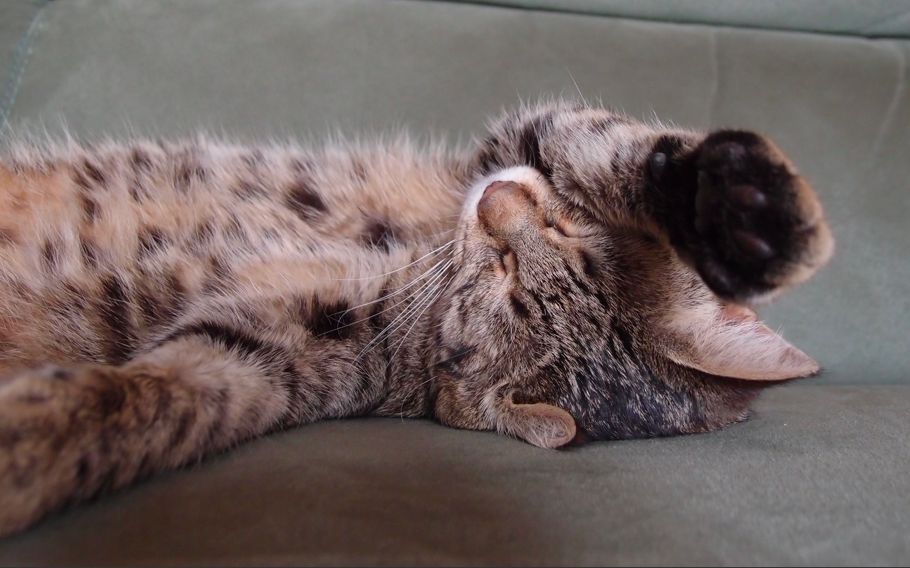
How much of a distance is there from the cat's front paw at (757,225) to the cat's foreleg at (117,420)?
0.71 meters

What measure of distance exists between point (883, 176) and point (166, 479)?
187cm

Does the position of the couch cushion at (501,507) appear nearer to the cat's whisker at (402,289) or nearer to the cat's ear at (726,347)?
the cat's ear at (726,347)

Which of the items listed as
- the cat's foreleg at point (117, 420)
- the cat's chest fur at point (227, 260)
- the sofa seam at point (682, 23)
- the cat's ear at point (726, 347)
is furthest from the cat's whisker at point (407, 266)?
the sofa seam at point (682, 23)

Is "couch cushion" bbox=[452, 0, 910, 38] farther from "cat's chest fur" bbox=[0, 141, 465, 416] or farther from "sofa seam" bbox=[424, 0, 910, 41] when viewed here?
"cat's chest fur" bbox=[0, 141, 465, 416]

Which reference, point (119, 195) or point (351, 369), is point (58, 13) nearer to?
point (119, 195)

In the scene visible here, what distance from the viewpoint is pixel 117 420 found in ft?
2.49

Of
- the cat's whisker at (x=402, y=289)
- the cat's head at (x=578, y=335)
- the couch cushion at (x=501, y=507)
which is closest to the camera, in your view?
the couch cushion at (x=501, y=507)

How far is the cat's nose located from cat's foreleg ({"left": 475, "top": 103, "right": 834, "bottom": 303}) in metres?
0.08

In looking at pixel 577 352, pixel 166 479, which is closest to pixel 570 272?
pixel 577 352

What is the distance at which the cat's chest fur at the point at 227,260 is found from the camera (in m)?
1.04

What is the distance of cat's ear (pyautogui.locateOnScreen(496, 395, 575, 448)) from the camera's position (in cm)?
92

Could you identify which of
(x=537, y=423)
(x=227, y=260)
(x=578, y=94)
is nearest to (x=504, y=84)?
(x=578, y=94)

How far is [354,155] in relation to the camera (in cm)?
135

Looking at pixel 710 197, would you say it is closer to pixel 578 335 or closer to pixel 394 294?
pixel 578 335
